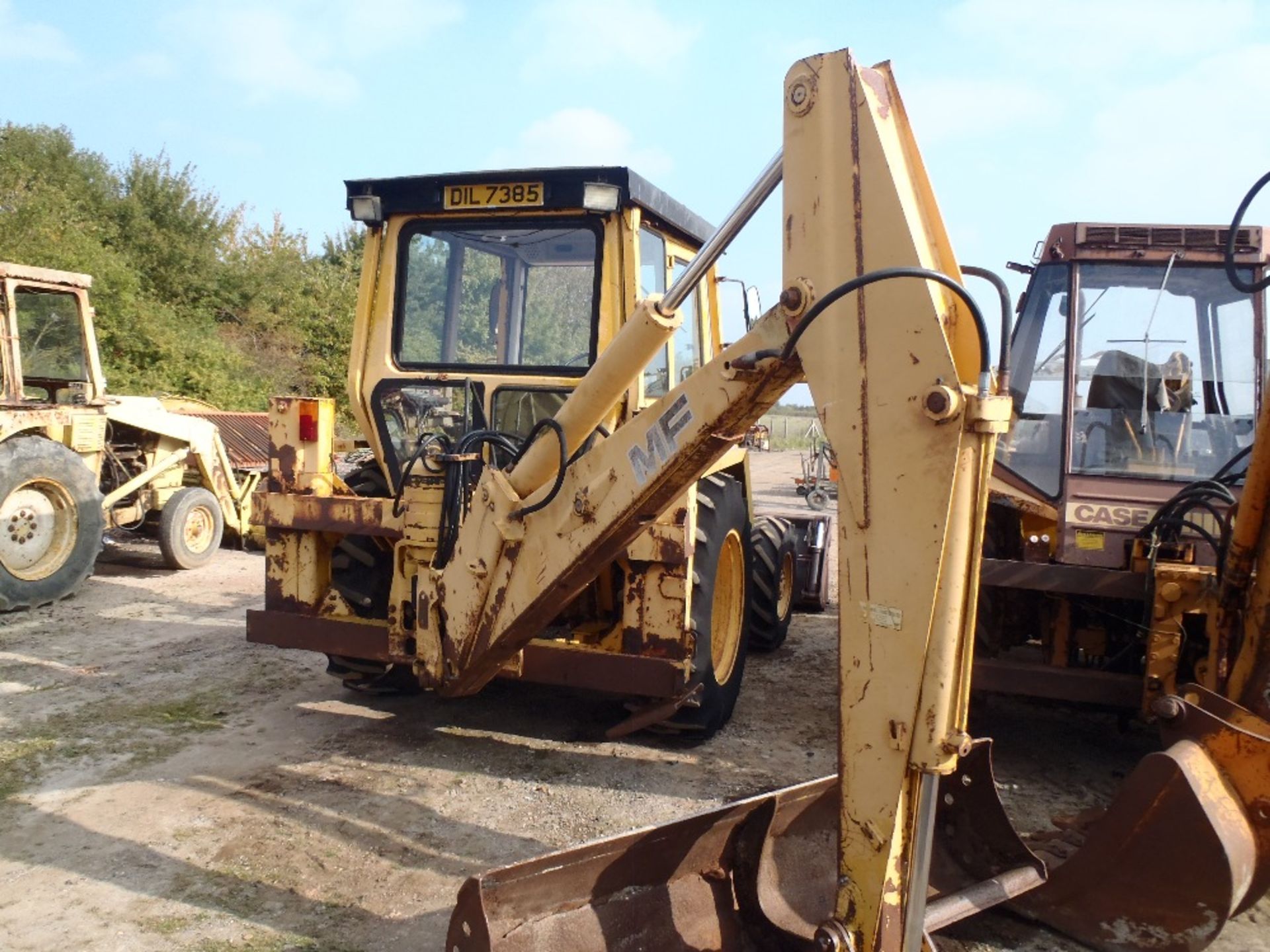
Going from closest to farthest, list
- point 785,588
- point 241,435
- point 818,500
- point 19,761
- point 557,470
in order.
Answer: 1. point 557,470
2. point 19,761
3. point 785,588
4. point 241,435
5. point 818,500

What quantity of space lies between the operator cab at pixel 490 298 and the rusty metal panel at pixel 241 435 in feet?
19.4

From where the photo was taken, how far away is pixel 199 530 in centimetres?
895

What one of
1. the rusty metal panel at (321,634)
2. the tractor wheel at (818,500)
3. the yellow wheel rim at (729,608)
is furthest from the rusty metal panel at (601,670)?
the tractor wheel at (818,500)

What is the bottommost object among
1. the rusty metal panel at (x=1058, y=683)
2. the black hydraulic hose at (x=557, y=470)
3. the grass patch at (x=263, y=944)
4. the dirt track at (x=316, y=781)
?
the grass patch at (x=263, y=944)

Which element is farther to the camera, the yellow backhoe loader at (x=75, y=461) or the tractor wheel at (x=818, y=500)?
the tractor wheel at (x=818, y=500)

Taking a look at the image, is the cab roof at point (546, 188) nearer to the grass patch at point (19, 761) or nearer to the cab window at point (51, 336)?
the grass patch at point (19, 761)

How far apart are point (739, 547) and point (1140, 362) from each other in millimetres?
2253

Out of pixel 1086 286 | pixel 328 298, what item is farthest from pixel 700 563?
pixel 328 298

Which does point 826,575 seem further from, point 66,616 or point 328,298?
point 328,298

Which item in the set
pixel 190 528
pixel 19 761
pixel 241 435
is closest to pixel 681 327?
pixel 19 761

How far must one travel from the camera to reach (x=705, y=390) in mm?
2699

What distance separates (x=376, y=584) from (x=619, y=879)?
226 cm

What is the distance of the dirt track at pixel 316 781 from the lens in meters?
3.10

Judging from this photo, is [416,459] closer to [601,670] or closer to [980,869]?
[601,670]
